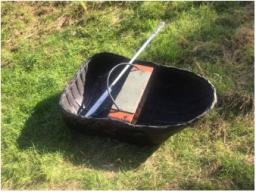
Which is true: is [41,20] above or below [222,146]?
above

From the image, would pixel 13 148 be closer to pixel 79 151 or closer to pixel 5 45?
pixel 79 151

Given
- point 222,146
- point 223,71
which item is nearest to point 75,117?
point 222,146

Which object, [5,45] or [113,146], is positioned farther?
[5,45]

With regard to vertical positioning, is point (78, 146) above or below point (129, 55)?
below

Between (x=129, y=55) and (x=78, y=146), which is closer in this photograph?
(x=78, y=146)
